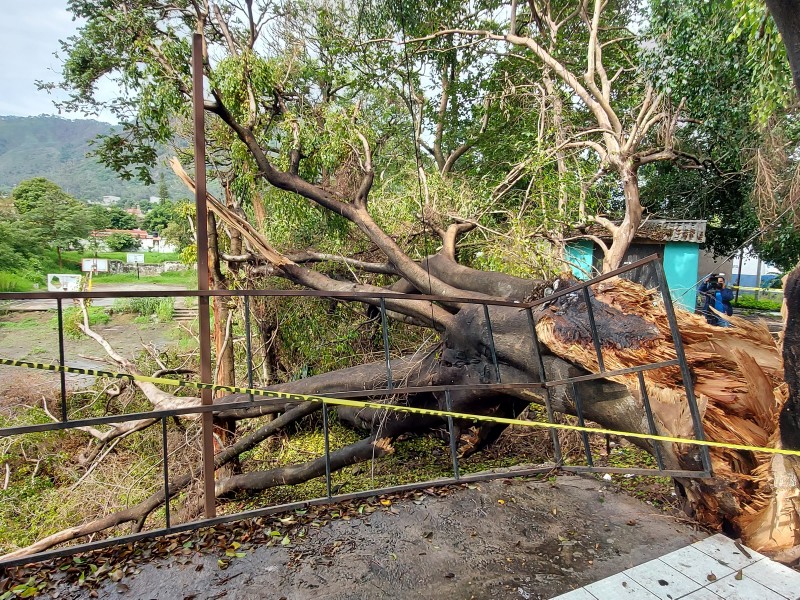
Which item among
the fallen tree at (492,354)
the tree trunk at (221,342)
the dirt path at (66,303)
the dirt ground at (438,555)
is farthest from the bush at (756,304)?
the dirt path at (66,303)

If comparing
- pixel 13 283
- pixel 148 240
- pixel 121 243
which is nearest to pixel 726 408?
pixel 13 283

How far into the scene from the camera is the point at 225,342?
641 cm

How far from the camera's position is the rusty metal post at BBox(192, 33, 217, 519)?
10.5 ft

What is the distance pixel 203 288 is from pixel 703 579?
3.64m

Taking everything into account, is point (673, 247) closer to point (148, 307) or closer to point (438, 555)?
point (438, 555)

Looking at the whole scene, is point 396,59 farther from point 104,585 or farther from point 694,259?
point 694,259

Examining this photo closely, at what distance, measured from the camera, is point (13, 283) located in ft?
76.9

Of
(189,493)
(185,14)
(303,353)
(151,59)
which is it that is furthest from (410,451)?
(185,14)

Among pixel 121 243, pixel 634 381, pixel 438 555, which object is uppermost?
pixel 121 243

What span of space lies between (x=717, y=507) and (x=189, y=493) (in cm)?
509

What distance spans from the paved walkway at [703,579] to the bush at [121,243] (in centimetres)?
5391

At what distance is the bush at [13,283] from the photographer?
871 inches

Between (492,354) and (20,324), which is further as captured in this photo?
(20,324)

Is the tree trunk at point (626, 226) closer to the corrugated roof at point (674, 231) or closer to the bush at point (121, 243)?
the corrugated roof at point (674, 231)
